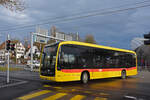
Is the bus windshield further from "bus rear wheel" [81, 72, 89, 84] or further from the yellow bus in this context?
"bus rear wheel" [81, 72, 89, 84]

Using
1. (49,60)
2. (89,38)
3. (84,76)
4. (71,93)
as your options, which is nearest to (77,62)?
(84,76)

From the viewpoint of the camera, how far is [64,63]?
10562mm

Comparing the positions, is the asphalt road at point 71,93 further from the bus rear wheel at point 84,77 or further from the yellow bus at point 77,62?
the bus rear wheel at point 84,77

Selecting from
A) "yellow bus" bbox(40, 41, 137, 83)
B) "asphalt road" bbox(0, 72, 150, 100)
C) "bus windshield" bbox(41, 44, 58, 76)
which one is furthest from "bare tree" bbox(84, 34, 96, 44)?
"asphalt road" bbox(0, 72, 150, 100)

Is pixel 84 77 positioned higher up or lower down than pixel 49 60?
lower down

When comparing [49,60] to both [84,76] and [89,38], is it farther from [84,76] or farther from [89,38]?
[89,38]

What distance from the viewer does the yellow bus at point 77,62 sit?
1041cm

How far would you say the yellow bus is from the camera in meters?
10.4

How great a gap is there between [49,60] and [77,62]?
2.08 meters

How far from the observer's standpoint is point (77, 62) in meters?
11.4

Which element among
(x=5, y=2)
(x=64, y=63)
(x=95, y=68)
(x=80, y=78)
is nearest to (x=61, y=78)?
(x=64, y=63)

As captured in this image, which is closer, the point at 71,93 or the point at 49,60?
the point at 71,93

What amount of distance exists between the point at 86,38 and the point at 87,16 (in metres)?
46.3

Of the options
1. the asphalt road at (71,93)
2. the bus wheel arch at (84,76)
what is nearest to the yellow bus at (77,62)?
the bus wheel arch at (84,76)
